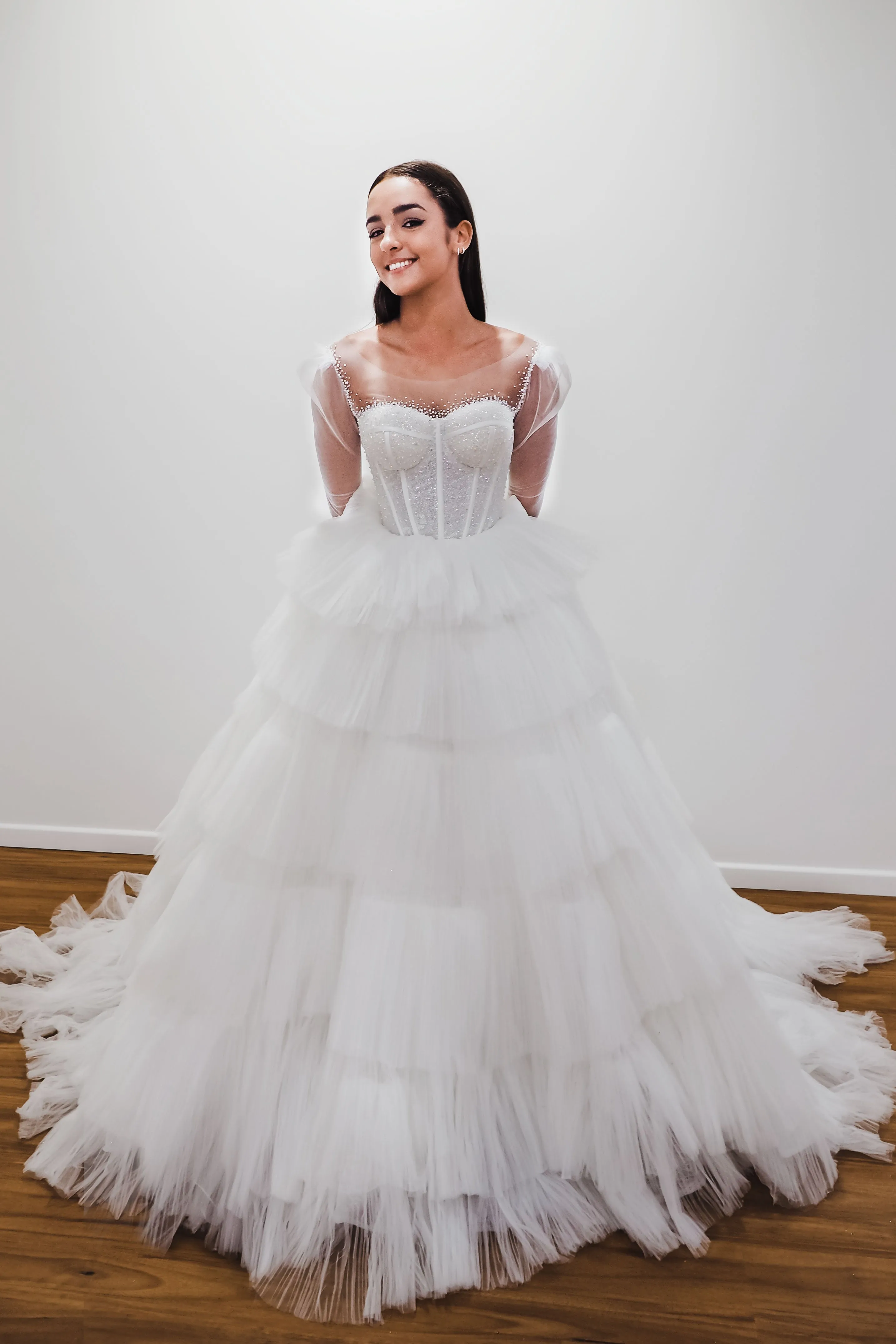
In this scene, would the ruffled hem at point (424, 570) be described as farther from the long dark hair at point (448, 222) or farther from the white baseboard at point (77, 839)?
the white baseboard at point (77, 839)

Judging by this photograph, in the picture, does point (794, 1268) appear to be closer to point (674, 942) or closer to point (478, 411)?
point (674, 942)

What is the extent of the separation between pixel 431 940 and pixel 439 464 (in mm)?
816

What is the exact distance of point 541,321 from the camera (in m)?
2.77

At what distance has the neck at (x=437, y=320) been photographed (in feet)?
6.17

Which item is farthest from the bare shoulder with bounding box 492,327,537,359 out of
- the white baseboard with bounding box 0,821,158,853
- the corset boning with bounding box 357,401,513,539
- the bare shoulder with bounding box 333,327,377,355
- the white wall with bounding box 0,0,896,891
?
the white baseboard with bounding box 0,821,158,853

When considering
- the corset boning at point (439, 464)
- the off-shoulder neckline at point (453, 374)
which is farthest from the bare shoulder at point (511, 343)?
the corset boning at point (439, 464)

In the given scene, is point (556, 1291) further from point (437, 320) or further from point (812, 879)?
point (812, 879)

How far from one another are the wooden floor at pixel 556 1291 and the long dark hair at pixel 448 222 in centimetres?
164

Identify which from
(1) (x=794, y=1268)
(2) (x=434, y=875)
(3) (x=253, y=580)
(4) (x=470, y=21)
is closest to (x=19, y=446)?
(3) (x=253, y=580)

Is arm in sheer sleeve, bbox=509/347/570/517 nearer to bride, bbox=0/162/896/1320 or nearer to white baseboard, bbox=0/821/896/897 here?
bride, bbox=0/162/896/1320

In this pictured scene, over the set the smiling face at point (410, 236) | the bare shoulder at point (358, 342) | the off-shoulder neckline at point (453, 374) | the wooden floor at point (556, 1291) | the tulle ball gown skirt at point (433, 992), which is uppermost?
the smiling face at point (410, 236)

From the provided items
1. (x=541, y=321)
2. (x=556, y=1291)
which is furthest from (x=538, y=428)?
(x=556, y=1291)

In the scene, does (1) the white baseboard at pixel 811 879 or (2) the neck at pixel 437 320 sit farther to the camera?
(1) the white baseboard at pixel 811 879

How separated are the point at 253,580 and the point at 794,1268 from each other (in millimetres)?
2118
